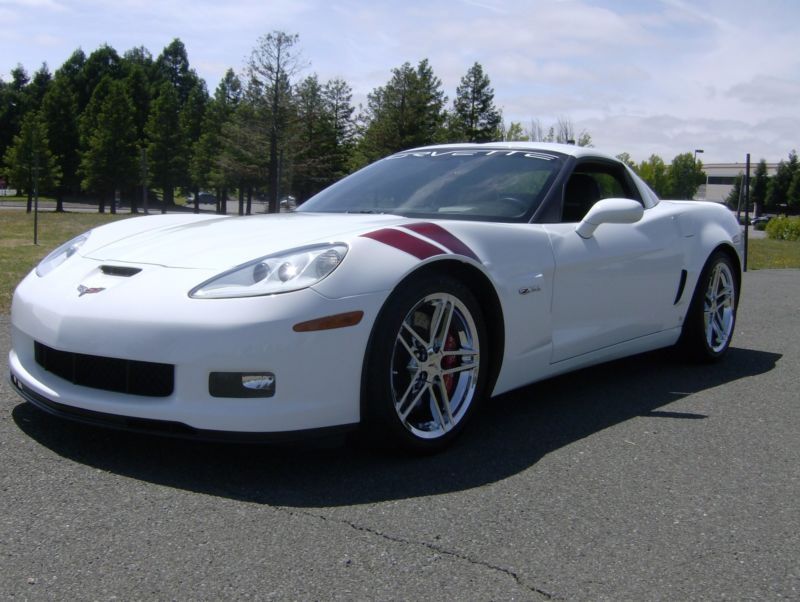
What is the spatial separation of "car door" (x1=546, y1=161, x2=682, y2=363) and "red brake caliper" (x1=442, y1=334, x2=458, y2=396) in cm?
62

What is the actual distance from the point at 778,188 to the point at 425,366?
347 ft

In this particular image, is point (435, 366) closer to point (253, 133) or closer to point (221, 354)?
point (221, 354)

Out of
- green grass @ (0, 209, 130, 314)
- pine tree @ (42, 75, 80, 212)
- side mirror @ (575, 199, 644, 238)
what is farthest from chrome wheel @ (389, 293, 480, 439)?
pine tree @ (42, 75, 80, 212)

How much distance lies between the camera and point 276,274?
10.00 feet

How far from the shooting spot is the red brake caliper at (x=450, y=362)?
137 inches

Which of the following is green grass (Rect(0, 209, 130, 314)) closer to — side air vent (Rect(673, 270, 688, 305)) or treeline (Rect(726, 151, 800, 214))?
side air vent (Rect(673, 270, 688, 305))

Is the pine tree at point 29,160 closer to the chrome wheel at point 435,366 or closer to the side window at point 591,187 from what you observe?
the side window at point 591,187

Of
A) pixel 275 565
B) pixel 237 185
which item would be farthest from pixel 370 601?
pixel 237 185

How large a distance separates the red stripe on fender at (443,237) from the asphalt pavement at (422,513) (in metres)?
0.79

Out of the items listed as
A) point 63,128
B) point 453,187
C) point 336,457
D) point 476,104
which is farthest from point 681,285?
point 63,128

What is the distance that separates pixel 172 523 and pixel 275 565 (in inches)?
17.0

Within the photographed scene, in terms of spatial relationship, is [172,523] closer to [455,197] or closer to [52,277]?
[52,277]

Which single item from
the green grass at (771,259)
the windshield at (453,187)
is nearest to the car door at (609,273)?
the windshield at (453,187)

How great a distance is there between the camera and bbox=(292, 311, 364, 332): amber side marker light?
115 inches
